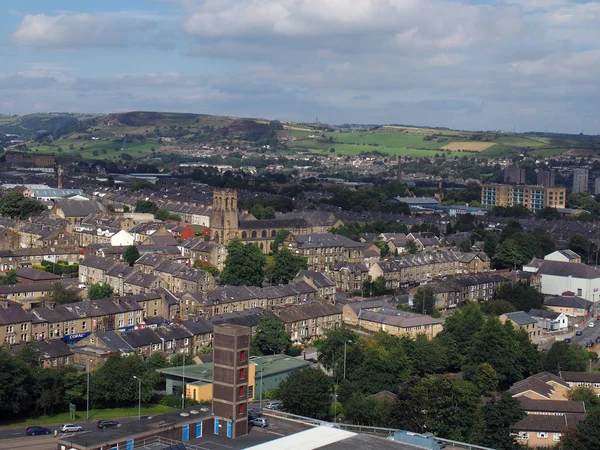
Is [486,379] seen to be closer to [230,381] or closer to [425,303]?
[425,303]

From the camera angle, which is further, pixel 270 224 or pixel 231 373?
pixel 270 224

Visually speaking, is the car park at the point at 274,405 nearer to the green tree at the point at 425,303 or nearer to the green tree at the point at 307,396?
the green tree at the point at 307,396

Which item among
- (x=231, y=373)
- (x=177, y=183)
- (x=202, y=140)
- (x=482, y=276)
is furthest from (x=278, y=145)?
(x=231, y=373)

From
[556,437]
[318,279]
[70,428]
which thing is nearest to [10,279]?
[318,279]

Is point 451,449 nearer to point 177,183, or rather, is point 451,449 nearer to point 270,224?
point 270,224

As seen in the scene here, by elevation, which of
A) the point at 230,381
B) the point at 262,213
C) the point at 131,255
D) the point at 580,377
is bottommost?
the point at 580,377
